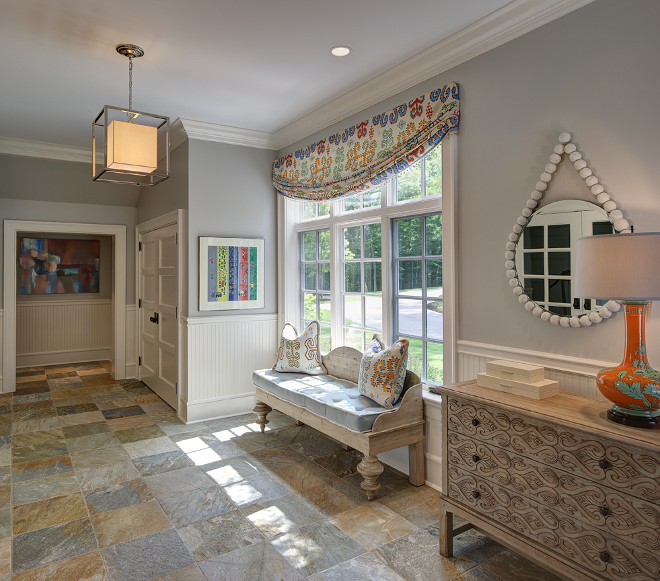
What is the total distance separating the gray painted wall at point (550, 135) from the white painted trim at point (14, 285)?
14.4 ft

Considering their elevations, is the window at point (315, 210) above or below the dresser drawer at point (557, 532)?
above

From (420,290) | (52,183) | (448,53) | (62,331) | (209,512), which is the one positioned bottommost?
(209,512)

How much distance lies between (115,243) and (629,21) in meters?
5.60

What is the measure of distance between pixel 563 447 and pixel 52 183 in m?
5.56

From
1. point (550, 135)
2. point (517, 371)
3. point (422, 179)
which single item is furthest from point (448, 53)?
point (517, 371)

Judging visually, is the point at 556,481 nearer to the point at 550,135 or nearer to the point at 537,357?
the point at 537,357

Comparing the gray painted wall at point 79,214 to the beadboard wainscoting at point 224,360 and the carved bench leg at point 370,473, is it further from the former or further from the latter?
the carved bench leg at point 370,473

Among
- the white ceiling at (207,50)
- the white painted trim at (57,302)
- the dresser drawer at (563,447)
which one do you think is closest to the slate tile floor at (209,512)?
the dresser drawer at (563,447)

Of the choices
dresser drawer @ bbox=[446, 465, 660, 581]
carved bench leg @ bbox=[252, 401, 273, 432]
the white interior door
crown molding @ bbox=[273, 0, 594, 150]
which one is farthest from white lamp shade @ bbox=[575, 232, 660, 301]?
the white interior door

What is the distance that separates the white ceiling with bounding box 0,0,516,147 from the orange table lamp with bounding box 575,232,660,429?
1458 mm

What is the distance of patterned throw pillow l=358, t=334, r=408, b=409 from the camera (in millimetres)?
2979

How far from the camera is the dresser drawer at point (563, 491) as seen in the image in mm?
1559

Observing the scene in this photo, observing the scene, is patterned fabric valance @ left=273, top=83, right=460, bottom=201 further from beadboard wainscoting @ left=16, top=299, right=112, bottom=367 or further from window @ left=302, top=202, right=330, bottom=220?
beadboard wainscoting @ left=16, top=299, right=112, bottom=367

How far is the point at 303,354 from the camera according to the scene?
3955 millimetres
